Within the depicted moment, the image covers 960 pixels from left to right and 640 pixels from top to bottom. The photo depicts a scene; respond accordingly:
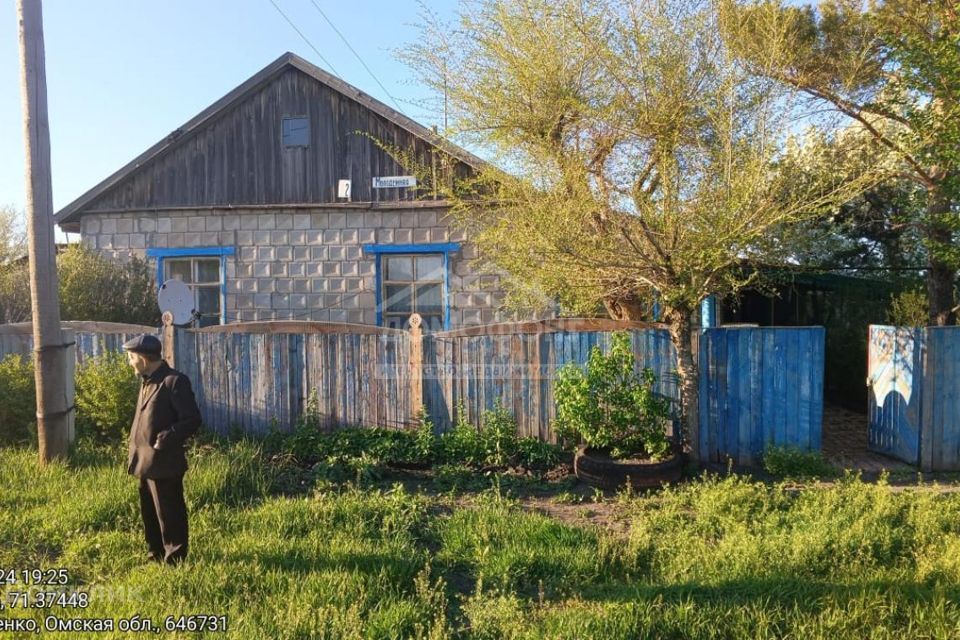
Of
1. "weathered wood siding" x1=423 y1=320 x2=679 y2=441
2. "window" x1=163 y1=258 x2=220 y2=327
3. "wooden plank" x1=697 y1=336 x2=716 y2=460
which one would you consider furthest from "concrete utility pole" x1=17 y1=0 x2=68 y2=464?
"wooden plank" x1=697 y1=336 x2=716 y2=460

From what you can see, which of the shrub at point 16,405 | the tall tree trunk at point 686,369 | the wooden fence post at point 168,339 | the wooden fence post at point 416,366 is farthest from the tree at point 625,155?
the shrub at point 16,405

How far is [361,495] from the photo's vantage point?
548 centimetres

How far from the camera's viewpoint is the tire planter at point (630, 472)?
5.70m

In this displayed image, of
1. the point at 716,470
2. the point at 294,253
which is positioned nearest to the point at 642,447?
the point at 716,470

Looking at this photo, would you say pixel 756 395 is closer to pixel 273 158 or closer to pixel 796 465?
pixel 796 465

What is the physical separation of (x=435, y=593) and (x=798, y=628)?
1957 millimetres

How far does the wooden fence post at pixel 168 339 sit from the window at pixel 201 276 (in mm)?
3582

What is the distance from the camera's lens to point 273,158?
35.7 feet

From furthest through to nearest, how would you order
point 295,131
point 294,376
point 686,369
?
1. point 295,131
2. point 294,376
3. point 686,369

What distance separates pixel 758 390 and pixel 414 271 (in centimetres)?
601

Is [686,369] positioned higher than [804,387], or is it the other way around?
[686,369]

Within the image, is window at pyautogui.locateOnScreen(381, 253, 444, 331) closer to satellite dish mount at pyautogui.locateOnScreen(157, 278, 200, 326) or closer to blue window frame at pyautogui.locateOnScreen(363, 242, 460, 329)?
blue window frame at pyautogui.locateOnScreen(363, 242, 460, 329)

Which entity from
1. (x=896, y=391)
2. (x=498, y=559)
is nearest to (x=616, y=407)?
(x=498, y=559)

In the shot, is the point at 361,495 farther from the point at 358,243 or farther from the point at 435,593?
the point at 358,243
